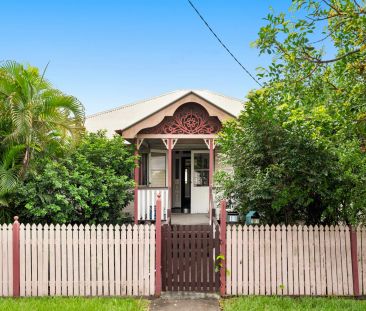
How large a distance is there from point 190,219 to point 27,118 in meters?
6.69

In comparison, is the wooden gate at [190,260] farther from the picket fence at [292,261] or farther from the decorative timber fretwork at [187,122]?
the decorative timber fretwork at [187,122]

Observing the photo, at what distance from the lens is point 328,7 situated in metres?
5.39

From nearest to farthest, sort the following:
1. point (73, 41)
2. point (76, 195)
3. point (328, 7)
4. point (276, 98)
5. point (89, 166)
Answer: point (328, 7) < point (276, 98) < point (76, 195) < point (89, 166) < point (73, 41)

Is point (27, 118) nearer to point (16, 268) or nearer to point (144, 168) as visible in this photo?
point (16, 268)

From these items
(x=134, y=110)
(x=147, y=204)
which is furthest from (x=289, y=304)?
(x=134, y=110)

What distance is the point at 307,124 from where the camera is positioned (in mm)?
6043

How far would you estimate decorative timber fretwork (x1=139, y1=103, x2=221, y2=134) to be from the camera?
12320mm

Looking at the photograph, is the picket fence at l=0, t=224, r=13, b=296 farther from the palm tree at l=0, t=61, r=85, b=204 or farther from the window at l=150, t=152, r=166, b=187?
the window at l=150, t=152, r=166, b=187

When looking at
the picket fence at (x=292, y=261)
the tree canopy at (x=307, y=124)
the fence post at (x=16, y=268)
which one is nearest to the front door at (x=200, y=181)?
the tree canopy at (x=307, y=124)

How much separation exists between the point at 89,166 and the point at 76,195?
1140mm

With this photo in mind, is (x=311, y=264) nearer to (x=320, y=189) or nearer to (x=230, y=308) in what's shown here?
(x=320, y=189)

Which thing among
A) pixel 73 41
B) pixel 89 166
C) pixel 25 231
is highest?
pixel 73 41

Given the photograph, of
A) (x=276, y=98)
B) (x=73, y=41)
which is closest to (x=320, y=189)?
(x=276, y=98)

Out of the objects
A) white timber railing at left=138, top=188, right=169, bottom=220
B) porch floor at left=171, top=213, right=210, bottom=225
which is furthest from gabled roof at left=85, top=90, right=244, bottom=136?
white timber railing at left=138, top=188, right=169, bottom=220
